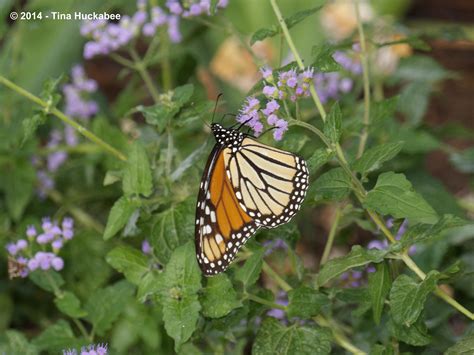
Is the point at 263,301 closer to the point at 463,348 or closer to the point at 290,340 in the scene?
the point at 290,340

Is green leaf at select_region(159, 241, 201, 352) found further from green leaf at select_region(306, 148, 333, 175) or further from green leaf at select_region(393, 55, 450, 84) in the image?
green leaf at select_region(393, 55, 450, 84)

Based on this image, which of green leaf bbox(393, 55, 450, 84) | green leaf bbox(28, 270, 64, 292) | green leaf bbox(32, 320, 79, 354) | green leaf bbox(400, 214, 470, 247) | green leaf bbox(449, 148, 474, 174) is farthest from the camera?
green leaf bbox(393, 55, 450, 84)

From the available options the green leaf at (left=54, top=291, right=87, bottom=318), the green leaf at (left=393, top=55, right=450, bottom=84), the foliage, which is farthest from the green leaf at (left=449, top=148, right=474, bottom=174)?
the green leaf at (left=54, top=291, right=87, bottom=318)

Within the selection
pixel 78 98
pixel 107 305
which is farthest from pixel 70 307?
pixel 78 98

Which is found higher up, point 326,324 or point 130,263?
point 130,263

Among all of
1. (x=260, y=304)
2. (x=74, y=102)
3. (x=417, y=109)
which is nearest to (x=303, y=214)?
(x=417, y=109)

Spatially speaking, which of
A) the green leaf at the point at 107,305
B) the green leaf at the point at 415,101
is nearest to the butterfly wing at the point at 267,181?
the green leaf at the point at 107,305
